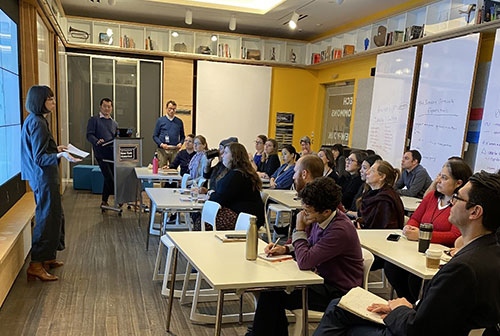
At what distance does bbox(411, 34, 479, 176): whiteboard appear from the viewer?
17.2 ft

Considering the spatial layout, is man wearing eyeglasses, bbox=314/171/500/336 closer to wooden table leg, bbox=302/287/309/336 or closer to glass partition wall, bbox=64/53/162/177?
wooden table leg, bbox=302/287/309/336

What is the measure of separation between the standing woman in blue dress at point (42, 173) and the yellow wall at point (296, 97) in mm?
6476

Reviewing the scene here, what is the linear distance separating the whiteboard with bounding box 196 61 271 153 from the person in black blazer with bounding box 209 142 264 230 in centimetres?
551

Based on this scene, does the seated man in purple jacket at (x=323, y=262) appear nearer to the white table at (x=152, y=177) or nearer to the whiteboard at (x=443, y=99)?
the white table at (x=152, y=177)

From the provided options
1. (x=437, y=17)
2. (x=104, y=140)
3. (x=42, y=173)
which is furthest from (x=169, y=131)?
(x=437, y=17)

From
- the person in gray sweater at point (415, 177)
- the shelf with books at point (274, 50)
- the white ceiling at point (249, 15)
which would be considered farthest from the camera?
the shelf with books at point (274, 50)

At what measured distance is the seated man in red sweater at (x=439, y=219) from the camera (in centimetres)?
289

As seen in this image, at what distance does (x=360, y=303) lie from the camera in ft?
6.33

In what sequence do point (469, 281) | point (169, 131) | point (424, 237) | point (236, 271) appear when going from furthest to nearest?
1. point (169, 131)
2. point (424, 237)
3. point (236, 271)
4. point (469, 281)

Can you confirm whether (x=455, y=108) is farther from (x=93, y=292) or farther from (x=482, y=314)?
(x=93, y=292)

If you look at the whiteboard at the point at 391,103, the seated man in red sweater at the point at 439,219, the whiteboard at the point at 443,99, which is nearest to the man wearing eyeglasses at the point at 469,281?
the seated man in red sweater at the point at 439,219

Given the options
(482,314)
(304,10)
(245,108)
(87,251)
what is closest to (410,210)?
(482,314)

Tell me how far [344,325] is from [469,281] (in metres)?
0.70

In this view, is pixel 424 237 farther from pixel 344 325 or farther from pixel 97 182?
pixel 97 182
